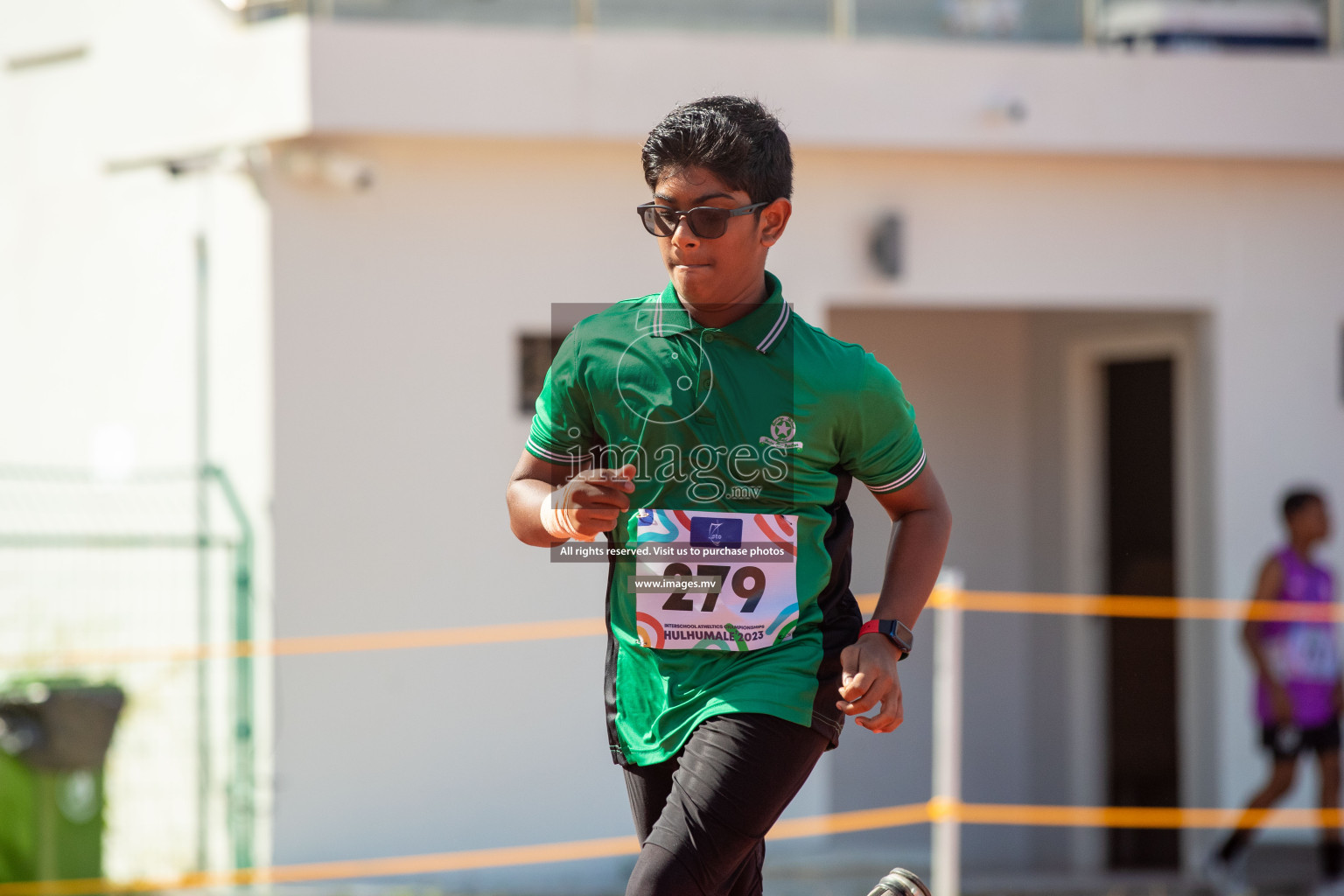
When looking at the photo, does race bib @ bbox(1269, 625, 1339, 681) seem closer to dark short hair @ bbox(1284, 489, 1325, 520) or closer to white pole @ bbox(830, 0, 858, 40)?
dark short hair @ bbox(1284, 489, 1325, 520)

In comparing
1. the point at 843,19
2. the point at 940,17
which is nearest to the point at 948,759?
the point at 843,19

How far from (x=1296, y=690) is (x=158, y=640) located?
18.7ft

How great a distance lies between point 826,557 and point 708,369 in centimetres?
41

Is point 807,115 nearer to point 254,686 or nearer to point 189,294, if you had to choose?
point 189,294

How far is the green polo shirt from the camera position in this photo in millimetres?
2928

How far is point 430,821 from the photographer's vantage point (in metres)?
8.00

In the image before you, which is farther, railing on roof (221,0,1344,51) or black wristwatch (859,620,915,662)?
railing on roof (221,0,1344,51)

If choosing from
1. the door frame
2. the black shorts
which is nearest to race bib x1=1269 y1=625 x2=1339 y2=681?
the black shorts

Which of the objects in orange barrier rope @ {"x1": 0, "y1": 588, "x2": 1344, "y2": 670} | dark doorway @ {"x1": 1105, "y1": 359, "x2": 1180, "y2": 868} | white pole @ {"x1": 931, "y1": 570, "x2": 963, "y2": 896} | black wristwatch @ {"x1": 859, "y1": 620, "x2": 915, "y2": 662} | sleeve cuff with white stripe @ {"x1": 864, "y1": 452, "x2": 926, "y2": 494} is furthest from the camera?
dark doorway @ {"x1": 1105, "y1": 359, "x2": 1180, "y2": 868}

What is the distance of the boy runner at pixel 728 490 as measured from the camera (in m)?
2.87

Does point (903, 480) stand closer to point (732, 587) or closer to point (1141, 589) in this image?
point (732, 587)

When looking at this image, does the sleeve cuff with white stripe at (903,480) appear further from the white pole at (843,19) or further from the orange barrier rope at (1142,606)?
the white pole at (843,19)

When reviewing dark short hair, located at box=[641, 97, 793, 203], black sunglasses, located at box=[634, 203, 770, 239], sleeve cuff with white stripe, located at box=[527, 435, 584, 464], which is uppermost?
dark short hair, located at box=[641, 97, 793, 203]

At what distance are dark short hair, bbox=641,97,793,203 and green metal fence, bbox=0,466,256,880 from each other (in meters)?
5.61
